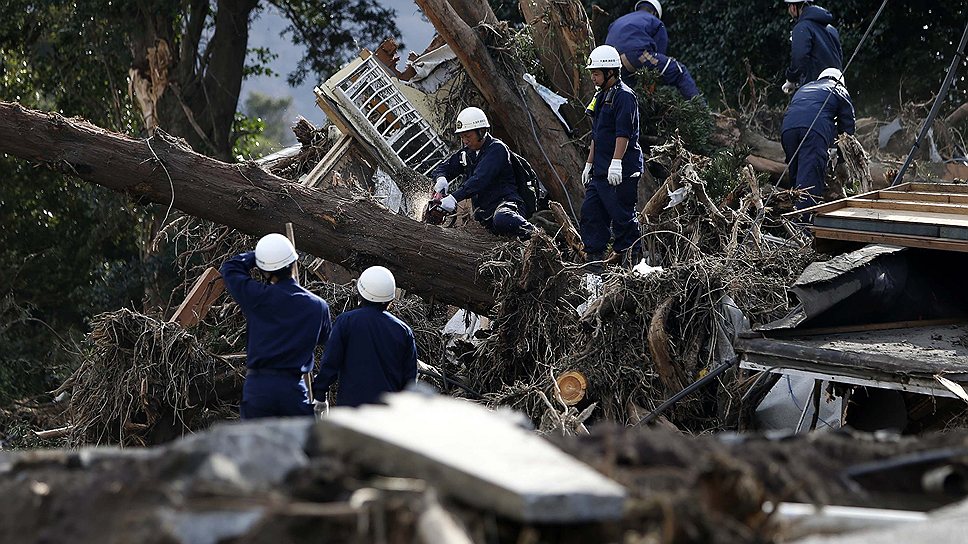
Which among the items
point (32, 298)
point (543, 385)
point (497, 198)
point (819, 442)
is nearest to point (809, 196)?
point (497, 198)

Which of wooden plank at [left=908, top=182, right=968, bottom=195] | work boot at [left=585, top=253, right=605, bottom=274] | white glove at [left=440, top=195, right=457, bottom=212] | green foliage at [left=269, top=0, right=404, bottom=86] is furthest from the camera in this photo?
green foliage at [left=269, top=0, right=404, bottom=86]

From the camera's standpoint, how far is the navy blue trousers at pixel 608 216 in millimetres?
8383

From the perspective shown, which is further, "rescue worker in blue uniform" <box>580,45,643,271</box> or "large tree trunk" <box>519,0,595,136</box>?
"large tree trunk" <box>519,0,595,136</box>

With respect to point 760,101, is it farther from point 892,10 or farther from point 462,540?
point 462,540

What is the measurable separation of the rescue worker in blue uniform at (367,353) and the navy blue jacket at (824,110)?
4524mm

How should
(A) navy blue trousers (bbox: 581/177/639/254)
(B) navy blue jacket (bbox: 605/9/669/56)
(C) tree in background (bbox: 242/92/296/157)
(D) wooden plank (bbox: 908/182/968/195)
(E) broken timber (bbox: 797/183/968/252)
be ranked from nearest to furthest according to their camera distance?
(E) broken timber (bbox: 797/183/968/252), (D) wooden plank (bbox: 908/182/968/195), (A) navy blue trousers (bbox: 581/177/639/254), (B) navy blue jacket (bbox: 605/9/669/56), (C) tree in background (bbox: 242/92/296/157)

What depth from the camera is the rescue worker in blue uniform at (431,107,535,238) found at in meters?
8.58

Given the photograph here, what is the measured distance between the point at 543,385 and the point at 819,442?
4319mm

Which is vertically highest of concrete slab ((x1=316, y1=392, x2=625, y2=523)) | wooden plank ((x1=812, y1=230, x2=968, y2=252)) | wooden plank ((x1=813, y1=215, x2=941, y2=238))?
concrete slab ((x1=316, y1=392, x2=625, y2=523))

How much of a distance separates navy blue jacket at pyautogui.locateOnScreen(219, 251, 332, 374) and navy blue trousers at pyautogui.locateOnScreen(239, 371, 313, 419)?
0.06 m

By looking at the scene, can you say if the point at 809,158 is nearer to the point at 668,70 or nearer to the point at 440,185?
the point at 668,70

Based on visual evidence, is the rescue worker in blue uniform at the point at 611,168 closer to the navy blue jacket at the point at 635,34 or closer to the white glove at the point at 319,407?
the navy blue jacket at the point at 635,34

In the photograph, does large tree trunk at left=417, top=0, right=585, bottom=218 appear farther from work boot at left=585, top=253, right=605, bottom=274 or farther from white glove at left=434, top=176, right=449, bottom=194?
white glove at left=434, top=176, right=449, bottom=194

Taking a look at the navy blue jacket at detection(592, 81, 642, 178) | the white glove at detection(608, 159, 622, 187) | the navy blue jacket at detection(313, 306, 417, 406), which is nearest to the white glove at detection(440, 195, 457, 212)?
the navy blue jacket at detection(592, 81, 642, 178)
